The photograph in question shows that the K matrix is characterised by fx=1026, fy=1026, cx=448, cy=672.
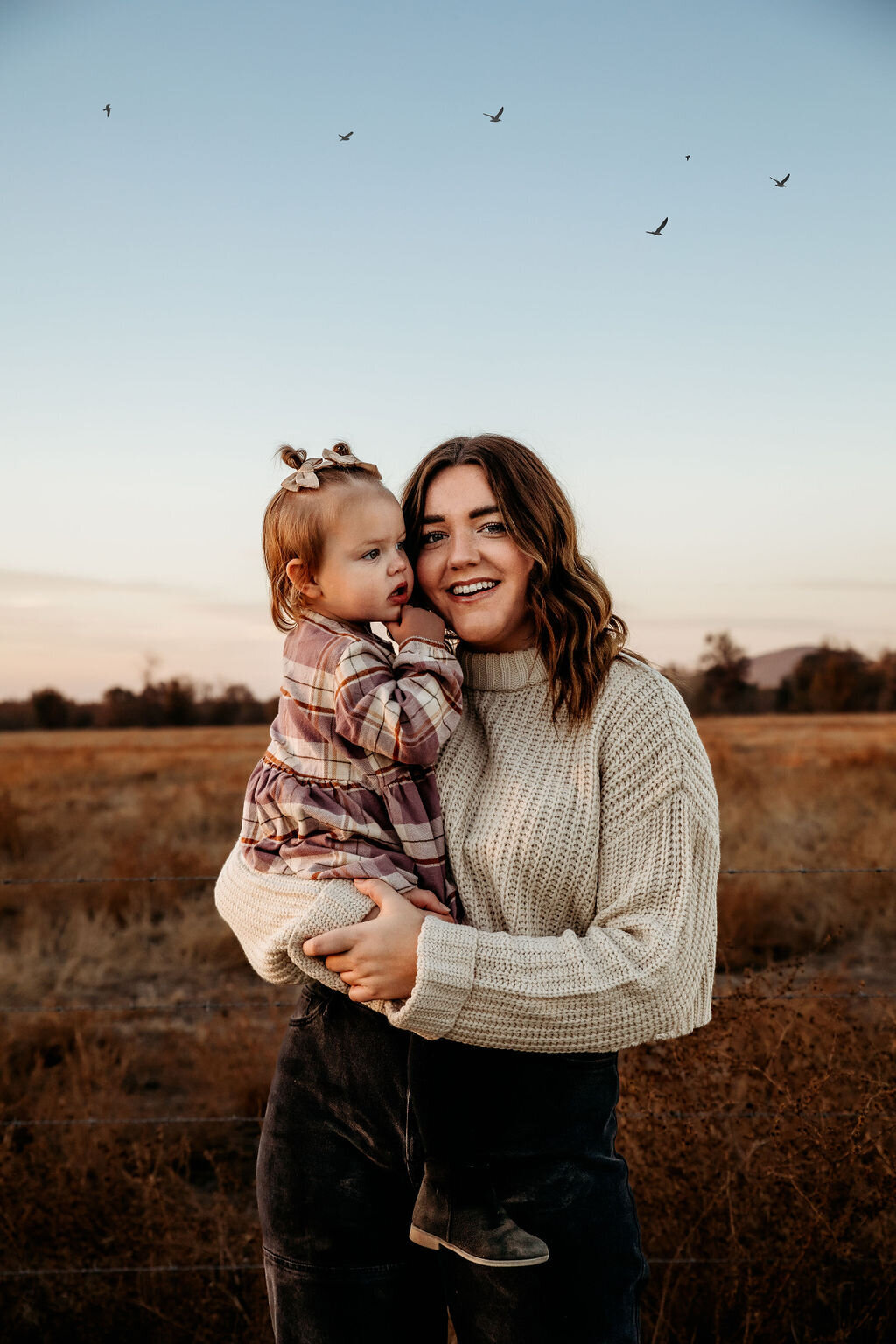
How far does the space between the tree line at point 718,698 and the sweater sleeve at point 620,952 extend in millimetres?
14723

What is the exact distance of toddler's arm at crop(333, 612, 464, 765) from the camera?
1760mm

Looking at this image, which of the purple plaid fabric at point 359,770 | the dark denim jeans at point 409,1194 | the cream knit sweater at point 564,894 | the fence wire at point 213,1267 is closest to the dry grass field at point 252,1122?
the fence wire at point 213,1267

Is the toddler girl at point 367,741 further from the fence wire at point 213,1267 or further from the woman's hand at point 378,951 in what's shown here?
the fence wire at point 213,1267

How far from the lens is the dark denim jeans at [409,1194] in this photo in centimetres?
160

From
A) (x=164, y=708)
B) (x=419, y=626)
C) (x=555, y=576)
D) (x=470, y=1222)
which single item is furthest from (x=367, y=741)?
(x=164, y=708)

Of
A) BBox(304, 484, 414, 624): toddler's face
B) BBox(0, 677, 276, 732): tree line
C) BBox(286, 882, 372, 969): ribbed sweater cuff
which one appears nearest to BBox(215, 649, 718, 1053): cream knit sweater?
BBox(286, 882, 372, 969): ribbed sweater cuff

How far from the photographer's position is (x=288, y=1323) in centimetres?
179

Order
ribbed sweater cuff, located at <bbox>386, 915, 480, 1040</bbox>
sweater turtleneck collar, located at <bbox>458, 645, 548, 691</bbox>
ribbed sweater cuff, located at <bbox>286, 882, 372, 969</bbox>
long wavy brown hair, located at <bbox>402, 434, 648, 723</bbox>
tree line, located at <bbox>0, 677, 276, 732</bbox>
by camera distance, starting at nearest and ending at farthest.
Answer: ribbed sweater cuff, located at <bbox>386, 915, 480, 1040</bbox>, ribbed sweater cuff, located at <bbox>286, 882, 372, 969</bbox>, long wavy brown hair, located at <bbox>402, 434, 648, 723</bbox>, sweater turtleneck collar, located at <bbox>458, 645, 548, 691</bbox>, tree line, located at <bbox>0, 677, 276, 732</bbox>

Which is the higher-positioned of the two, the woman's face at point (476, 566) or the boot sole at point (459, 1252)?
the woman's face at point (476, 566)

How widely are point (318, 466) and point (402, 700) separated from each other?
1.78ft

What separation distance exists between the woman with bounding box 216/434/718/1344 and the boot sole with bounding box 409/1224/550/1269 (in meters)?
0.03

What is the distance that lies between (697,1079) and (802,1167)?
0.36 meters

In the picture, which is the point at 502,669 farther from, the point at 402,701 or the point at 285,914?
the point at 285,914

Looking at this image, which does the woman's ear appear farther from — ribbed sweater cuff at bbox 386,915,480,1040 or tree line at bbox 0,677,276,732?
tree line at bbox 0,677,276,732
